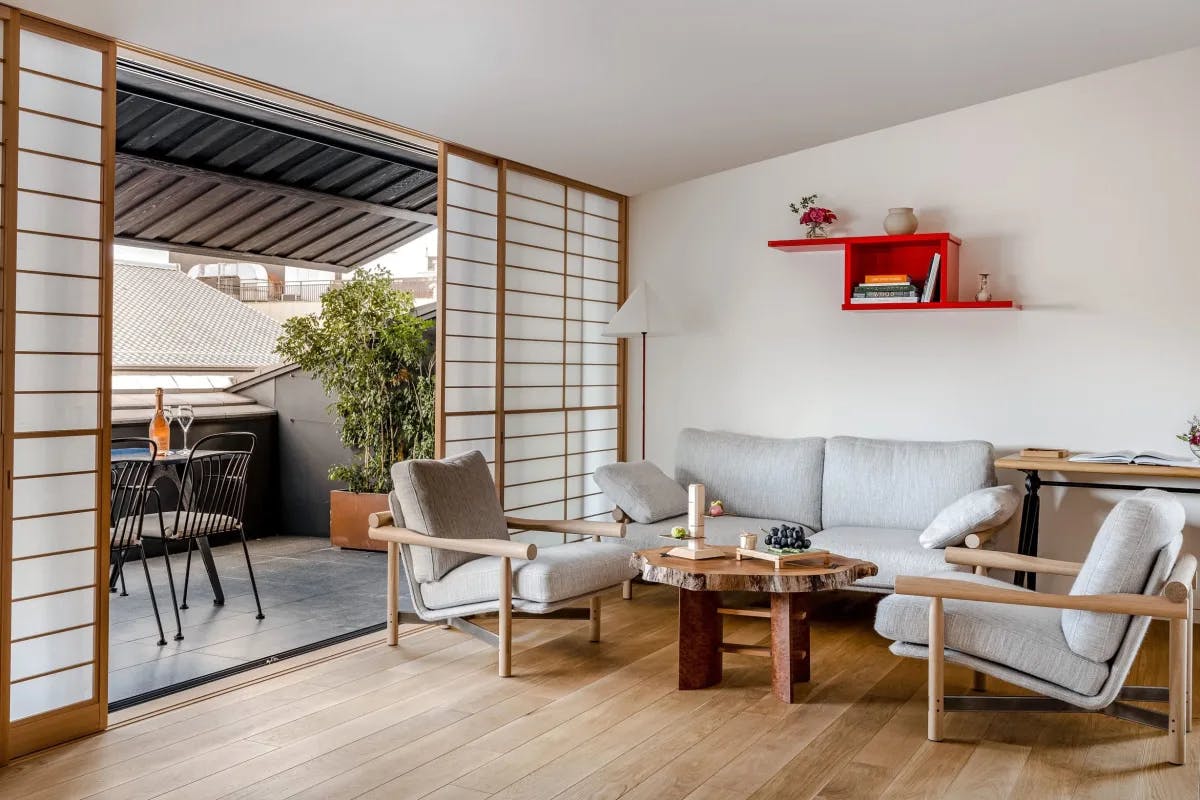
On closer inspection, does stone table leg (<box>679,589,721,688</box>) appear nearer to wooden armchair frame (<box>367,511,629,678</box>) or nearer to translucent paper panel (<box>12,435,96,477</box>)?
wooden armchair frame (<box>367,511,629,678</box>)

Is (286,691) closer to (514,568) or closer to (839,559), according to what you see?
(514,568)

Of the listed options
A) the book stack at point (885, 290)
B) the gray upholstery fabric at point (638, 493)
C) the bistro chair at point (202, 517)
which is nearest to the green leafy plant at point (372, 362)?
the bistro chair at point (202, 517)

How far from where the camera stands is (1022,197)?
541cm

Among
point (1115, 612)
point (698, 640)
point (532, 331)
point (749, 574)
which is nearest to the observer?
point (1115, 612)

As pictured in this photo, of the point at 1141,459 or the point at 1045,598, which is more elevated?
the point at 1141,459

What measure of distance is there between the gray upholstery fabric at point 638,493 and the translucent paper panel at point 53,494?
2680 mm

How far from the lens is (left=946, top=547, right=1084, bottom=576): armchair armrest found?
151 inches

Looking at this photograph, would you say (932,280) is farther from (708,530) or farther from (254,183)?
(254,183)

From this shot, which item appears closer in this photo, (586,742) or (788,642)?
(586,742)

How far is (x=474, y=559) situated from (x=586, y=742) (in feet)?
4.23

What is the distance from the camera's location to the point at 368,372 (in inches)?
272

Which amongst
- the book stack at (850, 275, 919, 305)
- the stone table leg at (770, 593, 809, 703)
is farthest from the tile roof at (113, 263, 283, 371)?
the stone table leg at (770, 593, 809, 703)

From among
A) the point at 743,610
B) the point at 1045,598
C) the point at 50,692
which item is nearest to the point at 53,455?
the point at 50,692

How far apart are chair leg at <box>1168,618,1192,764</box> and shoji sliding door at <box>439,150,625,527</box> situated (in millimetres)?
3286
